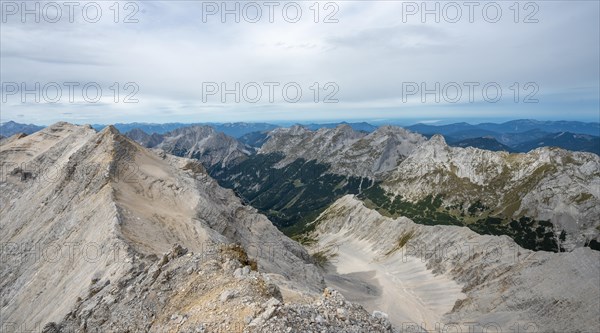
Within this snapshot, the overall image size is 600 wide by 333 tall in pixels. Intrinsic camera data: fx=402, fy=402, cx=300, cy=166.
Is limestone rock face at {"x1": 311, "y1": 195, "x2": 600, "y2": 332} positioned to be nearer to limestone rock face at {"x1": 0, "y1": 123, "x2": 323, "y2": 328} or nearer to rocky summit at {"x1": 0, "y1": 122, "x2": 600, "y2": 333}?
rocky summit at {"x1": 0, "y1": 122, "x2": 600, "y2": 333}

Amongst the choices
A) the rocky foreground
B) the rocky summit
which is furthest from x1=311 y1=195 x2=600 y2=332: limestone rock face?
the rocky foreground

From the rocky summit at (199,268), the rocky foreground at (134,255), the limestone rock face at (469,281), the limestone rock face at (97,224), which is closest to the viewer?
the rocky foreground at (134,255)

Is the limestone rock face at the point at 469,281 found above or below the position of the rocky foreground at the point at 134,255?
below

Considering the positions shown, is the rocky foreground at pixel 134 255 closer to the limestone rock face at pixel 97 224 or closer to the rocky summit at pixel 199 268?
the rocky summit at pixel 199 268

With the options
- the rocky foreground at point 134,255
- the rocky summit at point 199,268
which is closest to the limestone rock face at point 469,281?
the rocky summit at point 199,268

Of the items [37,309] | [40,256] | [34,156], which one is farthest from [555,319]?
[34,156]

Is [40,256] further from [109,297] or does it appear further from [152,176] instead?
[109,297]
